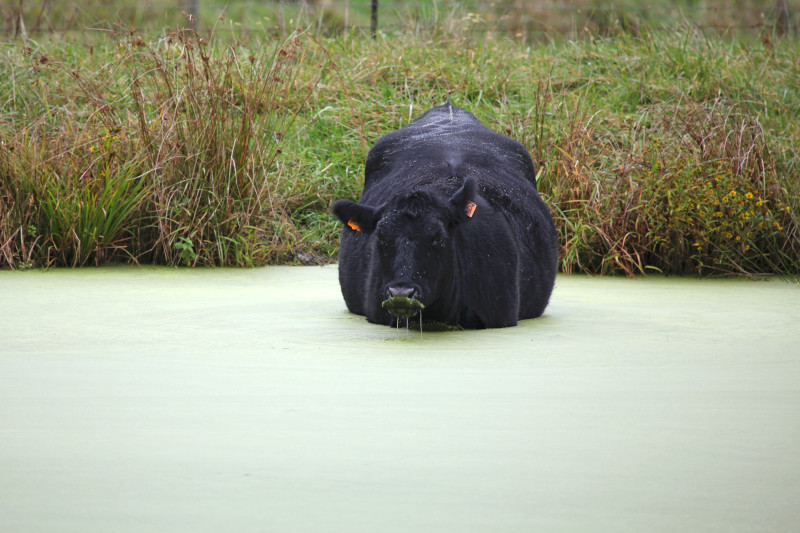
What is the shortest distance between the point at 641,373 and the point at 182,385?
1.79 metres

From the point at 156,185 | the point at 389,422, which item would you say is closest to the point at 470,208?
the point at 389,422

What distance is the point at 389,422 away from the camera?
138 inches

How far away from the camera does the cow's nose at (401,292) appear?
495 cm

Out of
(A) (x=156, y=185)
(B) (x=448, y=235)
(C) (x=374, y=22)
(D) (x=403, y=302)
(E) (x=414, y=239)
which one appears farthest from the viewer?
(C) (x=374, y=22)

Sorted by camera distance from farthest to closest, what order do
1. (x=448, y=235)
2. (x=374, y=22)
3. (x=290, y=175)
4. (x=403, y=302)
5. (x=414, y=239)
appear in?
(x=374, y=22) < (x=290, y=175) < (x=448, y=235) < (x=414, y=239) < (x=403, y=302)

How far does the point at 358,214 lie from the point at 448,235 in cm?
45

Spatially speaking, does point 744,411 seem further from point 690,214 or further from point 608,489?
point 690,214

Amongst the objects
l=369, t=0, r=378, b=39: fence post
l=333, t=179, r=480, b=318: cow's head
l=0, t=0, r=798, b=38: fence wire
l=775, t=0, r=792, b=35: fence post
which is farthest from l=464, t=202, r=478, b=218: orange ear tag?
l=775, t=0, r=792, b=35: fence post

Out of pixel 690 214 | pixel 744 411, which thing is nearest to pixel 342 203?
pixel 744 411

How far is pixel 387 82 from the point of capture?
11.1 meters

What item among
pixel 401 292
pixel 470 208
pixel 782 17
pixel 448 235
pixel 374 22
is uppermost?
pixel 782 17

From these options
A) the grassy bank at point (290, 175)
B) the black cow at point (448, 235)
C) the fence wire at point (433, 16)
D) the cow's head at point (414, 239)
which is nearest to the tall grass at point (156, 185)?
the grassy bank at point (290, 175)

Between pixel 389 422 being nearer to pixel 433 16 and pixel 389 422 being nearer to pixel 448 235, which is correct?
pixel 448 235

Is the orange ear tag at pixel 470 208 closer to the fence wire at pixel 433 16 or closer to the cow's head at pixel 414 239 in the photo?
the cow's head at pixel 414 239
